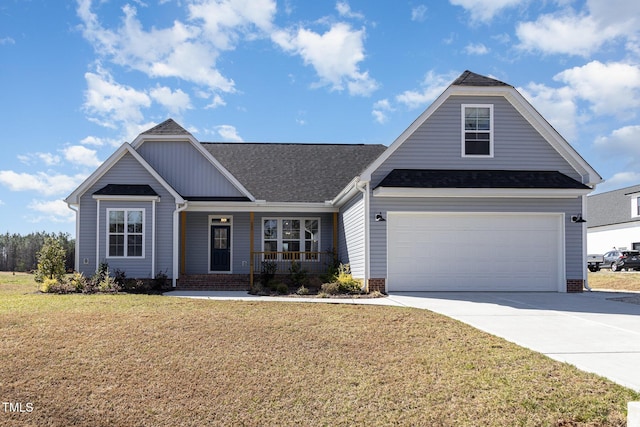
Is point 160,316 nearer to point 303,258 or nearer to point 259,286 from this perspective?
point 259,286

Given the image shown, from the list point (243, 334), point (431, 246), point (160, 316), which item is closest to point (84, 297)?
point (160, 316)

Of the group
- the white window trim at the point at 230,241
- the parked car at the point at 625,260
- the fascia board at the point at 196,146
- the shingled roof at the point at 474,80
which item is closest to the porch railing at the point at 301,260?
the white window trim at the point at 230,241

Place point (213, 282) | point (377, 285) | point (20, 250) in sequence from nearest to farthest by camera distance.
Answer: point (377, 285) → point (213, 282) → point (20, 250)

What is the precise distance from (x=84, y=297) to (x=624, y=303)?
14.4 metres

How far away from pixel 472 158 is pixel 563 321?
6780 mm

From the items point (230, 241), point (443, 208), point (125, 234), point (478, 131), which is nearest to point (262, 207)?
Result: point (230, 241)

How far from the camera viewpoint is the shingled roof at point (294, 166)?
20094 millimetres

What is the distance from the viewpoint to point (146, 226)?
17250 millimetres

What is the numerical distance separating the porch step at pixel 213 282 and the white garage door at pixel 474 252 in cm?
550

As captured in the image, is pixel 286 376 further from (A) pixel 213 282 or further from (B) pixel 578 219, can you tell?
(B) pixel 578 219

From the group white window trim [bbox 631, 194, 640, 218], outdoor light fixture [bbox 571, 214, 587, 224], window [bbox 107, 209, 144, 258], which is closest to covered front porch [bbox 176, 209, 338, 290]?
window [bbox 107, 209, 144, 258]

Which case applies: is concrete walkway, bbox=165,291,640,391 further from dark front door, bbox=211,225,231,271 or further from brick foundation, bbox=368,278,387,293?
dark front door, bbox=211,225,231,271

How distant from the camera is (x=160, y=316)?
10477 millimetres

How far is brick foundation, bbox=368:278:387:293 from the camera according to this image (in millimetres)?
14977
